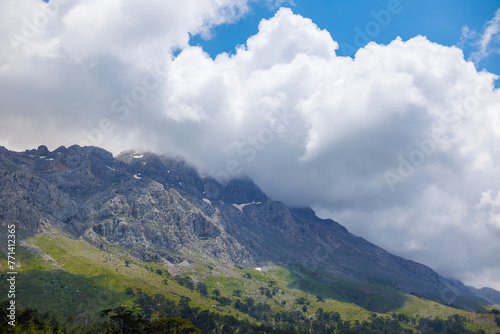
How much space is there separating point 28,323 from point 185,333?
65.7 metres

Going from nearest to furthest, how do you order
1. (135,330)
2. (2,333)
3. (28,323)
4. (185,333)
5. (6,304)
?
1. (2,333)
2. (135,330)
3. (185,333)
4. (28,323)
5. (6,304)

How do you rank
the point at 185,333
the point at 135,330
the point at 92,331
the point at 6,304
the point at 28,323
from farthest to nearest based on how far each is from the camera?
the point at 6,304 < the point at 92,331 < the point at 28,323 < the point at 185,333 < the point at 135,330

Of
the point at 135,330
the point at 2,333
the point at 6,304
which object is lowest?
the point at 6,304

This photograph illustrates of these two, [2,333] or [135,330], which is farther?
[135,330]

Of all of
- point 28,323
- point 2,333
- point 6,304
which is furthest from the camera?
point 6,304

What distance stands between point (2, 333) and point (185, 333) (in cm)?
5242

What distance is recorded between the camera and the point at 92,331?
14712cm

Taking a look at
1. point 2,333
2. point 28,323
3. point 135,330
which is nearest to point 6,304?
point 28,323

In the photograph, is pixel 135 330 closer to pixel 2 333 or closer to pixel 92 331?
pixel 2 333

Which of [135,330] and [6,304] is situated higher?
[135,330]

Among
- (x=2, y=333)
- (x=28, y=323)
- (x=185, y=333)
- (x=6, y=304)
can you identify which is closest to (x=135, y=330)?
(x=185, y=333)

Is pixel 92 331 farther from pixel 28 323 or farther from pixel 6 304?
pixel 6 304

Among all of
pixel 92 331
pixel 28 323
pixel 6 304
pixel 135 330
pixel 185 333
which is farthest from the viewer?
pixel 6 304

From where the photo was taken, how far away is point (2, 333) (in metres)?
93.6
